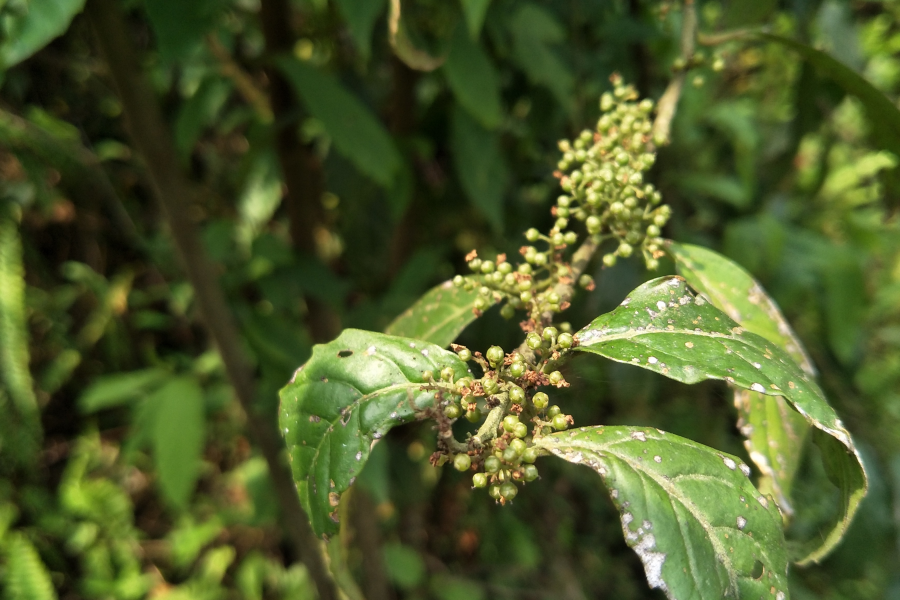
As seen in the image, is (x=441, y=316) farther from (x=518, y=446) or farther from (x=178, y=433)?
(x=178, y=433)

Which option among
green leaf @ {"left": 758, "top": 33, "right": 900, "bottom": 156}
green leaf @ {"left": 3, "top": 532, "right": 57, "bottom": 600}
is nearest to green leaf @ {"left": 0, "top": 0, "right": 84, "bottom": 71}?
green leaf @ {"left": 758, "top": 33, "right": 900, "bottom": 156}

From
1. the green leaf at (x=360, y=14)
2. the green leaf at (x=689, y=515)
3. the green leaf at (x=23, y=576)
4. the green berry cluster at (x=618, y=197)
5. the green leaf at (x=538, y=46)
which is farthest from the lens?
the green leaf at (x=23, y=576)

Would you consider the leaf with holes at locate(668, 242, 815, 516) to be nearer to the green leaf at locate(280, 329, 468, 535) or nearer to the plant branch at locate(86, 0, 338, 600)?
the green leaf at locate(280, 329, 468, 535)

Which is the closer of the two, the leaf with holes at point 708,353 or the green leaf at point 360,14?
the leaf with holes at point 708,353

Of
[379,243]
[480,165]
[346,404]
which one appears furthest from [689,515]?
[379,243]

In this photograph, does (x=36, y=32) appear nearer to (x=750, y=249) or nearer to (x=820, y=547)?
(x=820, y=547)

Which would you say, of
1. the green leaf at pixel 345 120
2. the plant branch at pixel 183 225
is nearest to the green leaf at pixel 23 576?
the plant branch at pixel 183 225

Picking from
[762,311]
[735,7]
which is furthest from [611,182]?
[735,7]

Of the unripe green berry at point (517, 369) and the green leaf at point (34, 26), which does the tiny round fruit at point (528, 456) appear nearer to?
the unripe green berry at point (517, 369)
